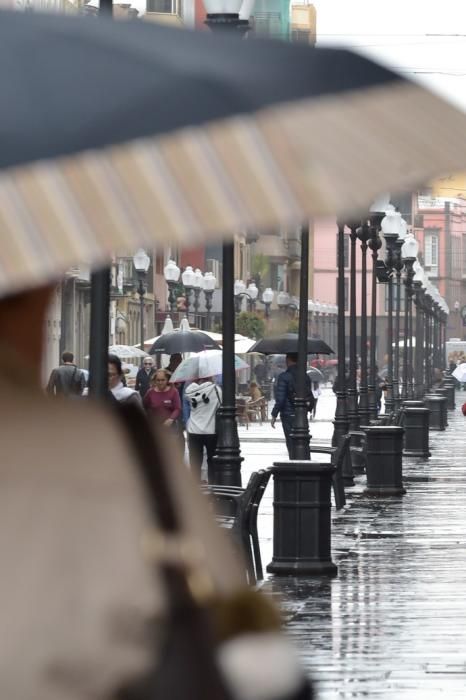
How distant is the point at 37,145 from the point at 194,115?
17 cm

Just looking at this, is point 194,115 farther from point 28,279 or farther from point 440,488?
point 440,488

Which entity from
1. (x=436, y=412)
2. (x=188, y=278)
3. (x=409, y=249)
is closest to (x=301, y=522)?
(x=409, y=249)

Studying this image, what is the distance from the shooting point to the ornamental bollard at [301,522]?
53.7 feet

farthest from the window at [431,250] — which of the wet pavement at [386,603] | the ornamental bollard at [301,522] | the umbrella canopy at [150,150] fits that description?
the umbrella canopy at [150,150]

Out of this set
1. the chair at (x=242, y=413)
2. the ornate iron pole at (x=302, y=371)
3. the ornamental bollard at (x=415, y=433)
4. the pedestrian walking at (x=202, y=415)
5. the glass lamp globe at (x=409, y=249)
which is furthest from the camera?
the chair at (x=242, y=413)

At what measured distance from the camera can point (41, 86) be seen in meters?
2.15

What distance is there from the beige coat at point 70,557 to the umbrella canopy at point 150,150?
0.58ft

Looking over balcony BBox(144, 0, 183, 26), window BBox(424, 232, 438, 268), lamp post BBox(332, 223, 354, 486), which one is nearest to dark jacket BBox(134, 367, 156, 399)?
lamp post BBox(332, 223, 354, 486)

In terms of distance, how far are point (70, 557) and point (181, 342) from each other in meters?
41.3

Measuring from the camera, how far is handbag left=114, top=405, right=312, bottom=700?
6.87 feet

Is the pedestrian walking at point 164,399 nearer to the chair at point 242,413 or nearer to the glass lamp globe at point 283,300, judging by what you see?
the chair at point 242,413

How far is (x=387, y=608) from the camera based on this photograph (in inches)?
547

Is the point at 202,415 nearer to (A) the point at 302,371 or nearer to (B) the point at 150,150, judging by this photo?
(A) the point at 302,371

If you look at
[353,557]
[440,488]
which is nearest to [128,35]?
[353,557]
